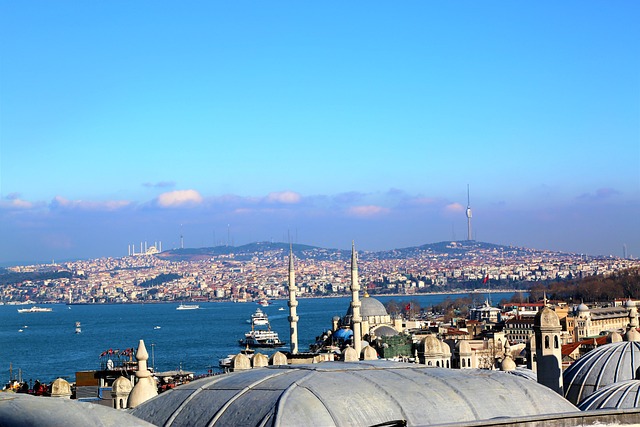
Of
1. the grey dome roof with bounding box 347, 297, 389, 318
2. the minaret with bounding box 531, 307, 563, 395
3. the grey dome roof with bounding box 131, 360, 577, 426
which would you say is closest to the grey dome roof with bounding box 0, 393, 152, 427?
the grey dome roof with bounding box 131, 360, 577, 426

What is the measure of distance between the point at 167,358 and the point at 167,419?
1848 inches

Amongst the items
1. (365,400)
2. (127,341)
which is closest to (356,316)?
(365,400)

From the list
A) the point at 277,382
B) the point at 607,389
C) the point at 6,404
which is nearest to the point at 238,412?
the point at 277,382

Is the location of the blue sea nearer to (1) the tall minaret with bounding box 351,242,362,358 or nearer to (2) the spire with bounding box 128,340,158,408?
(1) the tall minaret with bounding box 351,242,362,358

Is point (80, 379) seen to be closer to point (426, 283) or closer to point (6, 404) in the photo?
point (6, 404)

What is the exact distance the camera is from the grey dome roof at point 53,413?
213 inches

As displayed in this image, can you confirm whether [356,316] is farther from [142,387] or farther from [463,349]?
[142,387]

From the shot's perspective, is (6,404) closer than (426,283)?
Yes

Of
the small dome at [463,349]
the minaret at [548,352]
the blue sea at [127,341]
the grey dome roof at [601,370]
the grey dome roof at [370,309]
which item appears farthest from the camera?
the blue sea at [127,341]

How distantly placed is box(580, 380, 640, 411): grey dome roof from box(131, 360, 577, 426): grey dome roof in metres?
2.42

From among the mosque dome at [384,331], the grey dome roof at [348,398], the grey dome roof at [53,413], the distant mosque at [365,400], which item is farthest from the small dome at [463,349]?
the mosque dome at [384,331]

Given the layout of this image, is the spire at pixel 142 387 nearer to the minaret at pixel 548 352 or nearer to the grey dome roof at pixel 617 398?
the grey dome roof at pixel 617 398

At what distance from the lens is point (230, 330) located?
9025 centimetres

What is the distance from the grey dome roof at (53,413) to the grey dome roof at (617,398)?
7.28m
